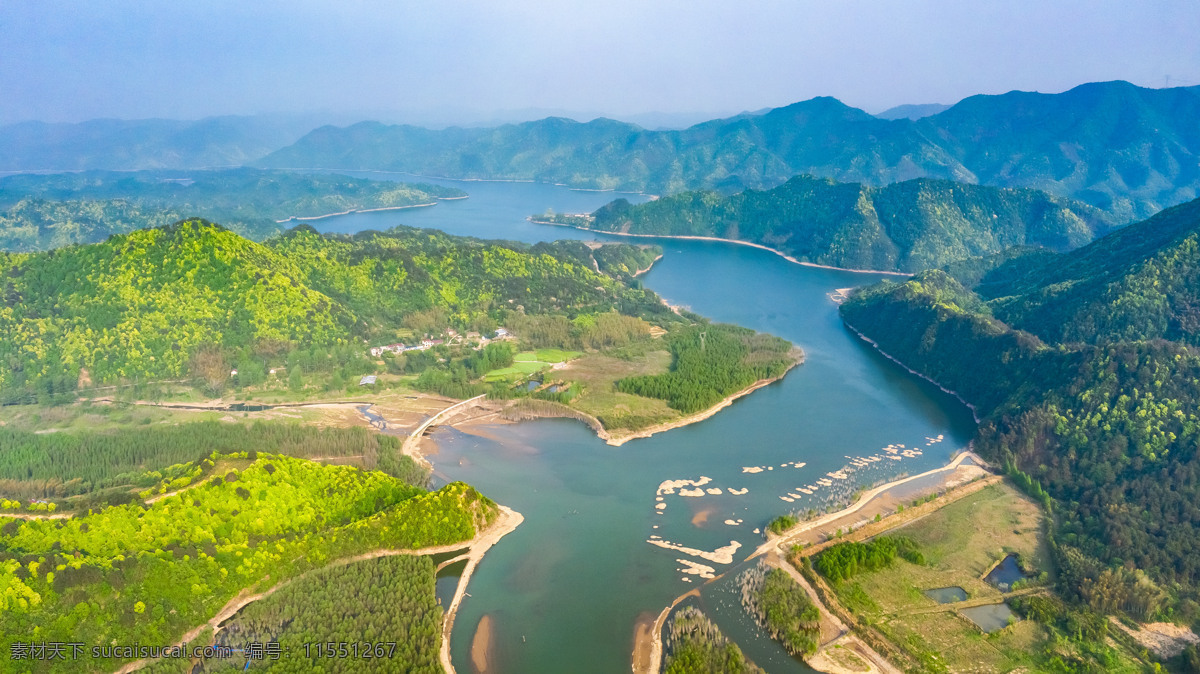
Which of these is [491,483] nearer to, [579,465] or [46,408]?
[579,465]

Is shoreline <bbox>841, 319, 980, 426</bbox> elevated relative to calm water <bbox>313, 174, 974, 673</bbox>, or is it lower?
elevated

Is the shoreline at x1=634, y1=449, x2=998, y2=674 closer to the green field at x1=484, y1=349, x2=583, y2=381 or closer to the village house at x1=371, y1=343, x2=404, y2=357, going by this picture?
the green field at x1=484, y1=349, x2=583, y2=381

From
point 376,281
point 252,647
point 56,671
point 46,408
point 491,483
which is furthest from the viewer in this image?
point 376,281

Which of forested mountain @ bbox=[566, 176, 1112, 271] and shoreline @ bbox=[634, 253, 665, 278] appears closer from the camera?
shoreline @ bbox=[634, 253, 665, 278]

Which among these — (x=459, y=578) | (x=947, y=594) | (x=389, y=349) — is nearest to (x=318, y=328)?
(x=389, y=349)

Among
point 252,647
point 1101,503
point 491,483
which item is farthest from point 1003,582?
point 252,647

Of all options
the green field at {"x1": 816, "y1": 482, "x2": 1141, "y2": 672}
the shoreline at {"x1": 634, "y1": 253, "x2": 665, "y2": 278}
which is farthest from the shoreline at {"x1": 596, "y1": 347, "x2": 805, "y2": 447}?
the shoreline at {"x1": 634, "y1": 253, "x2": 665, "y2": 278}

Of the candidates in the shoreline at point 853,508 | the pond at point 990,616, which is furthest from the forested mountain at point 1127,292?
the pond at point 990,616
